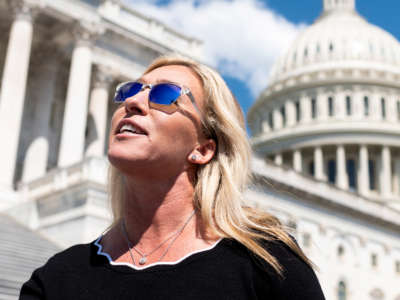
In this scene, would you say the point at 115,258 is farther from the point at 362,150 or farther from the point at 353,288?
the point at 362,150

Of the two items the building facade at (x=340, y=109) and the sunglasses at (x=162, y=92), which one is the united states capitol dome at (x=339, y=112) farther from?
the sunglasses at (x=162, y=92)

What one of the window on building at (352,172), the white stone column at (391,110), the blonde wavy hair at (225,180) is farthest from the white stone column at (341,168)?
the blonde wavy hair at (225,180)

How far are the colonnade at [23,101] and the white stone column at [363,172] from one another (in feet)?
156

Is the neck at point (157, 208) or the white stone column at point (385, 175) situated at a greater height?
the white stone column at point (385, 175)

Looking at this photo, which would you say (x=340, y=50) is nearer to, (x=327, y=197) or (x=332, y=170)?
(x=332, y=170)

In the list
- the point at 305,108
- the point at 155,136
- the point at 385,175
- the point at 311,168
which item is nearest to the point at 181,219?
the point at 155,136

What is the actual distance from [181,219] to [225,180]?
0.30 meters

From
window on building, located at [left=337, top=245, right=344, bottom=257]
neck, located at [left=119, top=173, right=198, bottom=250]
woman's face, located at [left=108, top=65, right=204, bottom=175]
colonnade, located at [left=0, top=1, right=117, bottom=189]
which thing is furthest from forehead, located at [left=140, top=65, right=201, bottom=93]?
window on building, located at [left=337, top=245, right=344, bottom=257]

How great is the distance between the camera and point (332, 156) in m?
74.8

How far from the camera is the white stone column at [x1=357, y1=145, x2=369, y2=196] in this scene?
229ft

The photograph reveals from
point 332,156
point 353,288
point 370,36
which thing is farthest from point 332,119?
point 353,288

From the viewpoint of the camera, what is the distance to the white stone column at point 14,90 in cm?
2669

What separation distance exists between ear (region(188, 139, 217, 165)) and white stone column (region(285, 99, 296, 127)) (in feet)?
245

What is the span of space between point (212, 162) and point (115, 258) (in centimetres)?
71
